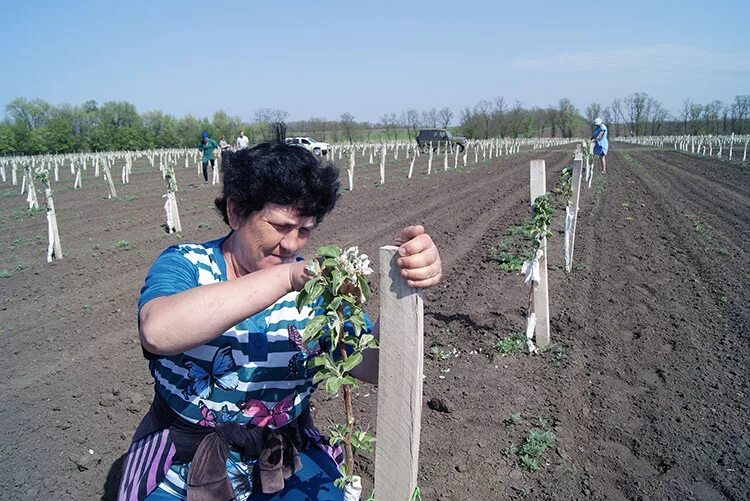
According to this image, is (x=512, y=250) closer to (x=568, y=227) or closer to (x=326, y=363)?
(x=568, y=227)

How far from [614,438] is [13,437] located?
14.9 feet

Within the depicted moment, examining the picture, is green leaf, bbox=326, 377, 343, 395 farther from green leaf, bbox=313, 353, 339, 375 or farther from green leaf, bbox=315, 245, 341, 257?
green leaf, bbox=315, 245, 341, 257

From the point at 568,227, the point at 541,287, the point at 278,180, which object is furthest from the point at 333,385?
the point at 568,227

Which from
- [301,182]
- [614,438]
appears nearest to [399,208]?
[614,438]

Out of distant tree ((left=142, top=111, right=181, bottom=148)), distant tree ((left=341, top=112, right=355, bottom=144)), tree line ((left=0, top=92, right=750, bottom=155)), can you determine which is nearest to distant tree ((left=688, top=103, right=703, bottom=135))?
tree line ((left=0, top=92, right=750, bottom=155))

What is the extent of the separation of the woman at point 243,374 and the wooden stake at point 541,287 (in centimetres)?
339

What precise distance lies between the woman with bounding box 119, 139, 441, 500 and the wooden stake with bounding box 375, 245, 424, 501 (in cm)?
40

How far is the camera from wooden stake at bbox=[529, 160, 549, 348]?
501 cm

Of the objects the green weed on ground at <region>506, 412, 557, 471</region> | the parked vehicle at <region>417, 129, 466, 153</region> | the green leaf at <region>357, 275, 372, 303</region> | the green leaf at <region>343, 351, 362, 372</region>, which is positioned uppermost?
the parked vehicle at <region>417, 129, 466, 153</region>

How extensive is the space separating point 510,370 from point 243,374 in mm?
3451

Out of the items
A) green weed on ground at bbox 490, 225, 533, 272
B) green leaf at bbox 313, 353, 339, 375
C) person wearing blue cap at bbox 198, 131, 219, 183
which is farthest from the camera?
person wearing blue cap at bbox 198, 131, 219, 183

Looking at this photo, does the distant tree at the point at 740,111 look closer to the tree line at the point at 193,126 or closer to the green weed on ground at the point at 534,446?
the tree line at the point at 193,126

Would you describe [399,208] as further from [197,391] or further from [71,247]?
[197,391]

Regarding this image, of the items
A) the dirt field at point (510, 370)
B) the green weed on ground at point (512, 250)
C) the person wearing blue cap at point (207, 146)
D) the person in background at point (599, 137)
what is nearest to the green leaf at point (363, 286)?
the dirt field at point (510, 370)
